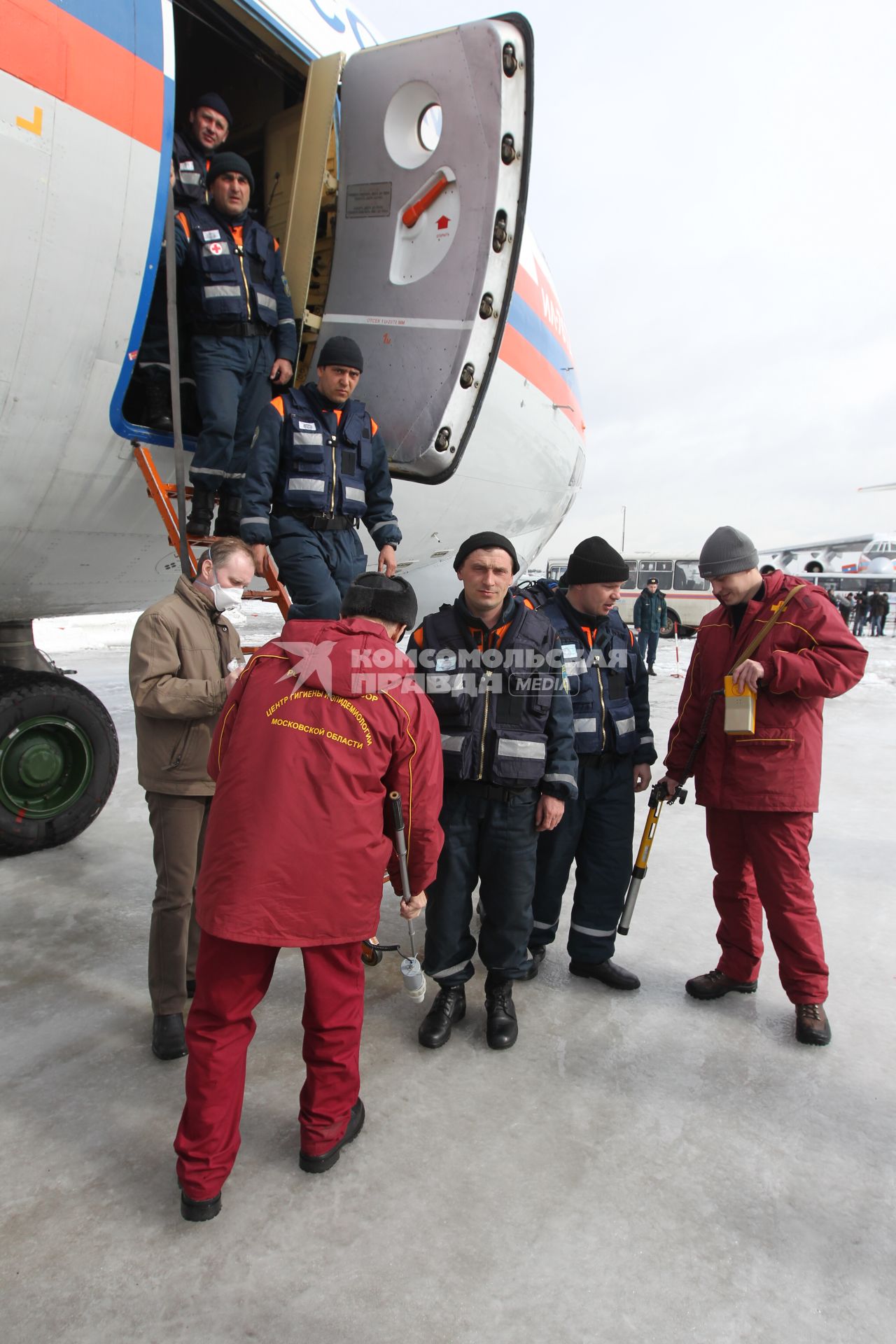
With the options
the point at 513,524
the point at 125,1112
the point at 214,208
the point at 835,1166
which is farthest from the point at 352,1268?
the point at 513,524

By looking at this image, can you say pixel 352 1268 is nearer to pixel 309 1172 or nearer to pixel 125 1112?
pixel 309 1172

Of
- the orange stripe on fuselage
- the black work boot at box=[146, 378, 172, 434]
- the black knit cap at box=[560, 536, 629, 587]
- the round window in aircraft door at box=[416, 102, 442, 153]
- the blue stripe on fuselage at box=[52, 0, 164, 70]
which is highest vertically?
the round window in aircraft door at box=[416, 102, 442, 153]

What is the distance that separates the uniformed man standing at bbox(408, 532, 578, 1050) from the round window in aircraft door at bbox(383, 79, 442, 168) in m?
2.29

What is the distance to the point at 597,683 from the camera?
298 centimetres

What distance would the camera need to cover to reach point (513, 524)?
6.18 metres

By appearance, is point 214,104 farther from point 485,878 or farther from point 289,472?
point 485,878

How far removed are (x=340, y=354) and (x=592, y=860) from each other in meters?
2.22

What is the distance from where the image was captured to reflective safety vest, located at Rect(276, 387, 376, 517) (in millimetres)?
3070

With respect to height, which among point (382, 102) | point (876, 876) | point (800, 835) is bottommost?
point (876, 876)

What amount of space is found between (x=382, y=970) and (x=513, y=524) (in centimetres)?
398

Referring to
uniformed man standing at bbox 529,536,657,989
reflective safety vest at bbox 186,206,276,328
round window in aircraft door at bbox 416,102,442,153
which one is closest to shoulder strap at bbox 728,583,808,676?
Result: uniformed man standing at bbox 529,536,657,989

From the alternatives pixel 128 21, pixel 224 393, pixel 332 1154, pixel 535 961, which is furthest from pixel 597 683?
pixel 128 21

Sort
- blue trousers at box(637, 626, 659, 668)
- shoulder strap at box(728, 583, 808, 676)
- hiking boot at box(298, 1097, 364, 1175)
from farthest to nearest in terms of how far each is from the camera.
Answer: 1. blue trousers at box(637, 626, 659, 668)
2. shoulder strap at box(728, 583, 808, 676)
3. hiking boot at box(298, 1097, 364, 1175)

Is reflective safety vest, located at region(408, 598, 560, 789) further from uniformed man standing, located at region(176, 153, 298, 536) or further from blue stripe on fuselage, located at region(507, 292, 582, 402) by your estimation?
blue stripe on fuselage, located at region(507, 292, 582, 402)
